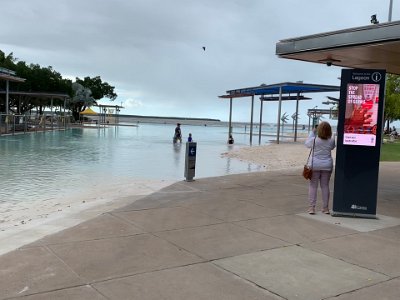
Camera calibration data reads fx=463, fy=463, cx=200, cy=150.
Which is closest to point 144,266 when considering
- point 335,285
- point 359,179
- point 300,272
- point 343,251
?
point 300,272

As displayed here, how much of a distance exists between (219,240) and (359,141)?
10.8 ft

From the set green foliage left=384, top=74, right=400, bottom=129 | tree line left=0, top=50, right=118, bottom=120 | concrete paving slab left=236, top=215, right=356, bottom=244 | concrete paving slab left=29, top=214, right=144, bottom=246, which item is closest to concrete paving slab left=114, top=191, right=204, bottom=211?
concrete paving slab left=29, top=214, right=144, bottom=246

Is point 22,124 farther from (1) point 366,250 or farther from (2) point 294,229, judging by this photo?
(1) point 366,250

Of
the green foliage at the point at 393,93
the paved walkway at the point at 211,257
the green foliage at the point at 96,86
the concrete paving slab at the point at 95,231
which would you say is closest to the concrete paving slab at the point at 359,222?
the paved walkway at the point at 211,257

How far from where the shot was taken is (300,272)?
5109 millimetres

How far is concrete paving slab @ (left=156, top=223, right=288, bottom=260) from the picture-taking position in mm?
5812

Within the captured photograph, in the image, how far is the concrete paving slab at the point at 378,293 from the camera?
445 cm

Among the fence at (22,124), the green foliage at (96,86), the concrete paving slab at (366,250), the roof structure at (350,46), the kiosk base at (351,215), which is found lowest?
the concrete paving slab at (366,250)

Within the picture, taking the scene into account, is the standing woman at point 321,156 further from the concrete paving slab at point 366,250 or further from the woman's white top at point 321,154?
the concrete paving slab at point 366,250

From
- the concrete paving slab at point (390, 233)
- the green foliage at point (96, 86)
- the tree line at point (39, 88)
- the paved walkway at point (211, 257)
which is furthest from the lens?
the green foliage at point (96, 86)

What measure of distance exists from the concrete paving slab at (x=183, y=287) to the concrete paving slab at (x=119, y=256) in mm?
223

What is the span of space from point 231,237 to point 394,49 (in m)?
5.28

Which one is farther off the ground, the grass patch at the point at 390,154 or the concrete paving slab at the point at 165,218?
the grass patch at the point at 390,154

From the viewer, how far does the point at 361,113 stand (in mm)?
7922
